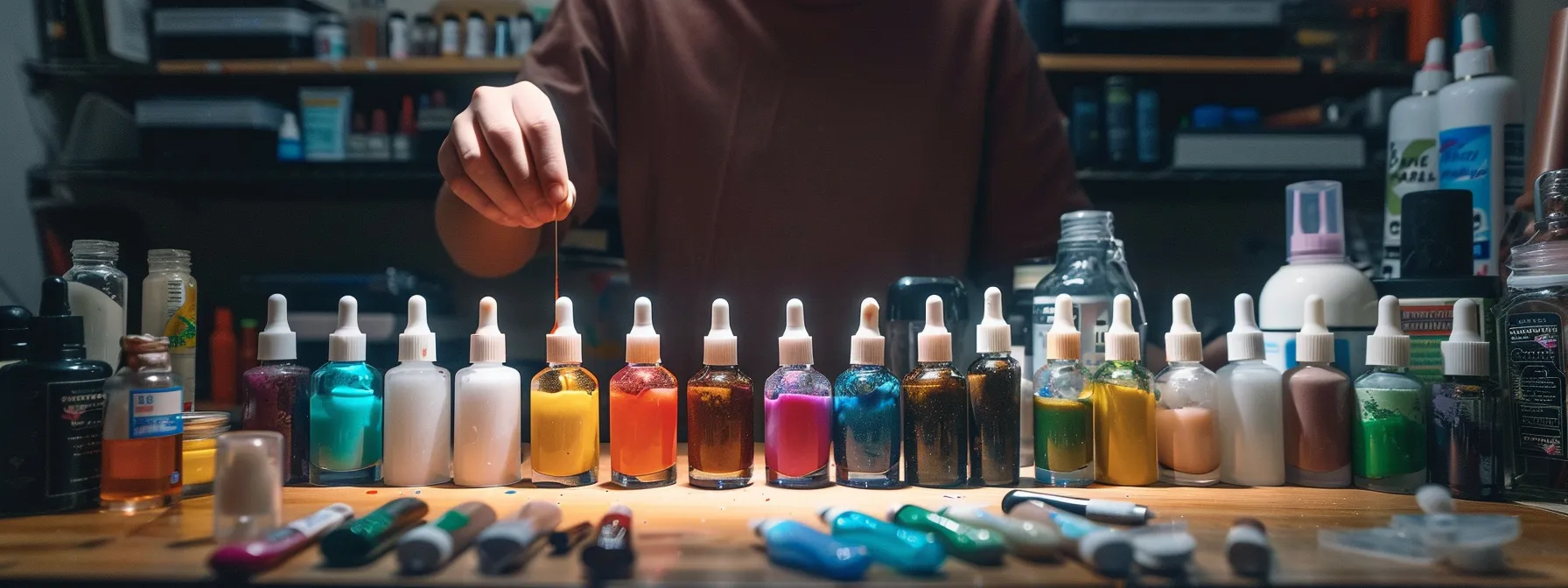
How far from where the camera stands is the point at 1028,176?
1.30 m

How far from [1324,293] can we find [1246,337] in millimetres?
129

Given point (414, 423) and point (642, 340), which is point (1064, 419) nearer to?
point (642, 340)

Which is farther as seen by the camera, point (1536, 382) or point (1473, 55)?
point (1473, 55)

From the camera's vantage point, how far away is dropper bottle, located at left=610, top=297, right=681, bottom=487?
77 cm

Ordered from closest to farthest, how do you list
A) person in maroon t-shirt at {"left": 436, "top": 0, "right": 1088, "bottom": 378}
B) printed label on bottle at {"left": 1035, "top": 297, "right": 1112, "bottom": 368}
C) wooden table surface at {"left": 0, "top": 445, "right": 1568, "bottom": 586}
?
wooden table surface at {"left": 0, "top": 445, "right": 1568, "bottom": 586} → printed label on bottle at {"left": 1035, "top": 297, "right": 1112, "bottom": 368} → person in maroon t-shirt at {"left": 436, "top": 0, "right": 1088, "bottom": 378}

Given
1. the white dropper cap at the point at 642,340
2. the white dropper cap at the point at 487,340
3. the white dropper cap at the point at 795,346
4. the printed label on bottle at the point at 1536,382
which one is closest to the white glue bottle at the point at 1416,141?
the printed label on bottle at the point at 1536,382

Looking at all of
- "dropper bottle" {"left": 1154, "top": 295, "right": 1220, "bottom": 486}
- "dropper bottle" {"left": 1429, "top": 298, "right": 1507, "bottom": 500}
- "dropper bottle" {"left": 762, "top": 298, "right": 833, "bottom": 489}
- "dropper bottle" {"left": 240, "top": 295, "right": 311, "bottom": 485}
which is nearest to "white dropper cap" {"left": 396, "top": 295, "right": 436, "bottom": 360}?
"dropper bottle" {"left": 240, "top": 295, "right": 311, "bottom": 485}

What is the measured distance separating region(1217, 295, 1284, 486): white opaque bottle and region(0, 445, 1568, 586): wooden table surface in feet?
0.08

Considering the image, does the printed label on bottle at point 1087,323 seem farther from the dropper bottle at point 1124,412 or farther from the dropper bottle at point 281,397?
the dropper bottle at point 281,397

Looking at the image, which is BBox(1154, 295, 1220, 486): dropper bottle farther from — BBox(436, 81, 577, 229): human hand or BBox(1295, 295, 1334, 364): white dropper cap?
BBox(436, 81, 577, 229): human hand

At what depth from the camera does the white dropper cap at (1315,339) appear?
773 millimetres

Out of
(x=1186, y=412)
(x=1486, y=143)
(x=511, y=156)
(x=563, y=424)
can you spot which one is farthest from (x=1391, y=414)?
(x=511, y=156)

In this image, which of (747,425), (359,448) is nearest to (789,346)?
(747,425)

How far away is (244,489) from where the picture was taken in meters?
0.60
